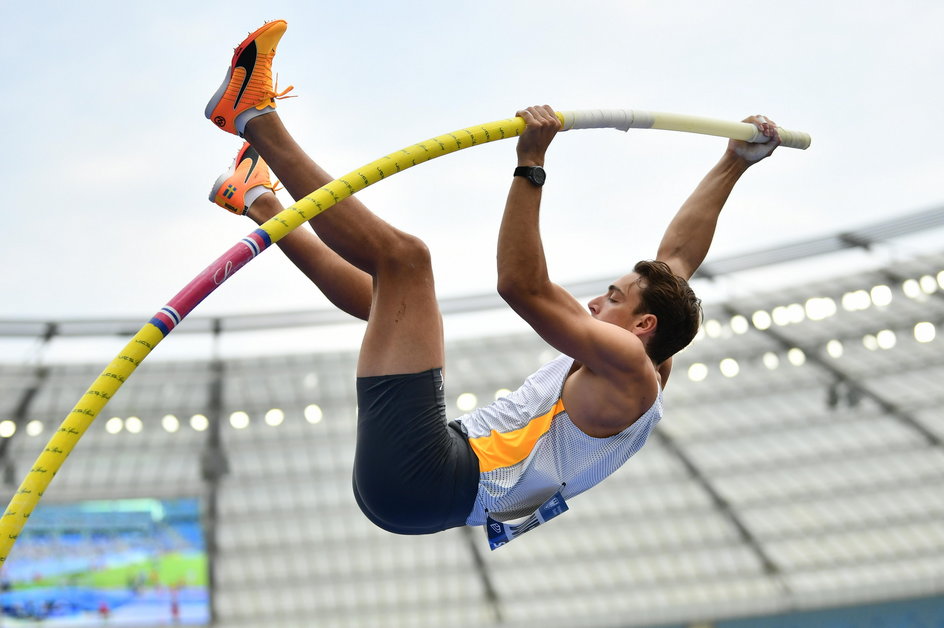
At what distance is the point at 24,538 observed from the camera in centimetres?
1862

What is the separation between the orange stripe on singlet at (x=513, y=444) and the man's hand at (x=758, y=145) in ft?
5.86

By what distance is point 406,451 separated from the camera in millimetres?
4340

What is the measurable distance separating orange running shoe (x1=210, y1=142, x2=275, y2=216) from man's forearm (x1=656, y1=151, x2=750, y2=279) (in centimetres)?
205

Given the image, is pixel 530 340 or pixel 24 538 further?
pixel 530 340

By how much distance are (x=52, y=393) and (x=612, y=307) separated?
658 inches

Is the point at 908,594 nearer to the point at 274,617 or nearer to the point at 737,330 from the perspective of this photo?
the point at 737,330

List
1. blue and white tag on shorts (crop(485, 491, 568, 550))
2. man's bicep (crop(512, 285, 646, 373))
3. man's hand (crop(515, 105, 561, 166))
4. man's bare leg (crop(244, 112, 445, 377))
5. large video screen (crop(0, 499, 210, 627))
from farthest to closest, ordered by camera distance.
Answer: large video screen (crop(0, 499, 210, 627)) → blue and white tag on shorts (crop(485, 491, 568, 550)) → man's hand (crop(515, 105, 561, 166)) → man's bare leg (crop(244, 112, 445, 377)) → man's bicep (crop(512, 285, 646, 373))

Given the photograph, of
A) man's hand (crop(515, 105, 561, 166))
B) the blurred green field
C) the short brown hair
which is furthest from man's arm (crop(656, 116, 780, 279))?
the blurred green field

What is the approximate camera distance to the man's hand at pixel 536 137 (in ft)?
14.5

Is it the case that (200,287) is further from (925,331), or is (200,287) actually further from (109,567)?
(925,331)

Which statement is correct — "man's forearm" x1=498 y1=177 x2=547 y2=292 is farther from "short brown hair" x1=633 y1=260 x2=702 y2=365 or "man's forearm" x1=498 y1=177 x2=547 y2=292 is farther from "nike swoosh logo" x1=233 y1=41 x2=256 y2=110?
"nike swoosh logo" x1=233 y1=41 x2=256 y2=110

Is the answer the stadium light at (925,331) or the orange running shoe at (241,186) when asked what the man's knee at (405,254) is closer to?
the orange running shoe at (241,186)

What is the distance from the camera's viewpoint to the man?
4234mm

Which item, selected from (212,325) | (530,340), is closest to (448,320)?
(530,340)
